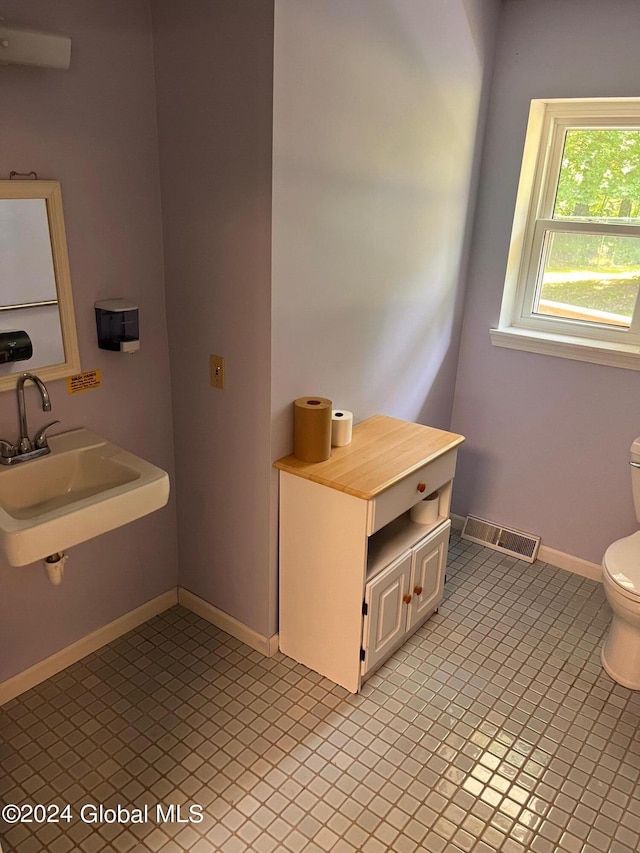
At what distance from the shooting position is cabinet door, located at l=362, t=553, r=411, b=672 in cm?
222

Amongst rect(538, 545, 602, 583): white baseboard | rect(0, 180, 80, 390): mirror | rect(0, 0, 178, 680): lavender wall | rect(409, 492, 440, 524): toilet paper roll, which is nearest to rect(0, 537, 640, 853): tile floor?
rect(0, 0, 178, 680): lavender wall

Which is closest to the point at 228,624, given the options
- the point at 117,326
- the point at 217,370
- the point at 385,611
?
the point at 385,611

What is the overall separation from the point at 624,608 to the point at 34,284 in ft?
7.24

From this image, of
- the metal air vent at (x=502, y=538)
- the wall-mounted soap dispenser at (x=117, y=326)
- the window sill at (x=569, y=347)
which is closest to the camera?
the wall-mounted soap dispenser at (x=117, y=326)

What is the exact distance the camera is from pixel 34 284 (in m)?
1.96

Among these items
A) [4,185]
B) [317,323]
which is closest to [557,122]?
[317,323]

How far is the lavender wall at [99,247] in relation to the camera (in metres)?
1.86

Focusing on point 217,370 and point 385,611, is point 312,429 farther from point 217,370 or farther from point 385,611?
point 385,611

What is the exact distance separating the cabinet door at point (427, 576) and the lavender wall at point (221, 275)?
544 mm

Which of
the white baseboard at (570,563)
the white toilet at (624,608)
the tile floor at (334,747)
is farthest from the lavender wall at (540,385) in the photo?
the tile floor at (334,747)

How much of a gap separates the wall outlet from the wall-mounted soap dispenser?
Answer: 259 mm

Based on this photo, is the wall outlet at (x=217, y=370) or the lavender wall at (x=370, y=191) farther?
the wall outlet at (x=217, y=370)

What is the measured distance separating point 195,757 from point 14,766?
0.54 m

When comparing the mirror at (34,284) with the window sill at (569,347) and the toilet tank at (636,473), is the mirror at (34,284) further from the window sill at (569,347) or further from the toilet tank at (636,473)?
the toilet tank at (636,473)
